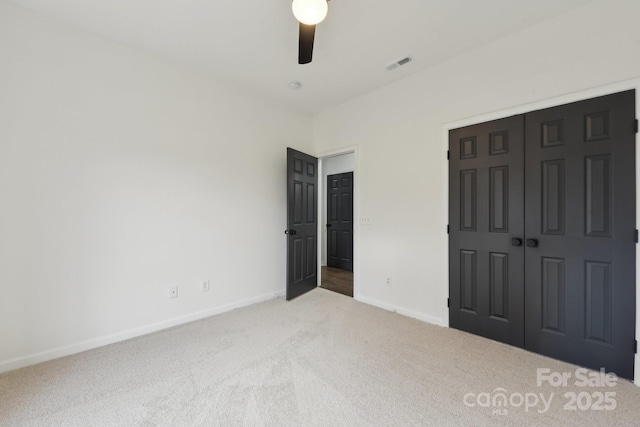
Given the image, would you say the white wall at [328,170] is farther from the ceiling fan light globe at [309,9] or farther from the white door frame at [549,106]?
the ceiling fan light globe at [309,9]

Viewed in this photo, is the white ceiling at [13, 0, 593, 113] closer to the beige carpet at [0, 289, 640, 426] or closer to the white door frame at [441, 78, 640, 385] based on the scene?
the white door frame at [441, 78, 640, 385]

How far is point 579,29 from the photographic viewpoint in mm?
1948

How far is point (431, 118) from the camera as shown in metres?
Answer: 2.77

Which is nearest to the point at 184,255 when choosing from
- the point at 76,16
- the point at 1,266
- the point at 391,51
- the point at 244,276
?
the point at 244,276

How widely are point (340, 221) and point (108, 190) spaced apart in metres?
3.92

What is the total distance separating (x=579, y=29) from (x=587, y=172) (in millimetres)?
1099

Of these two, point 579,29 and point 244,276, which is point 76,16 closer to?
point 244,276

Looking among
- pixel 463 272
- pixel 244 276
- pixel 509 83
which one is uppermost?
pixel 509 83

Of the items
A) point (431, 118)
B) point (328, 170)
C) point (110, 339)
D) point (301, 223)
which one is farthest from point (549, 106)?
point (110, 339)

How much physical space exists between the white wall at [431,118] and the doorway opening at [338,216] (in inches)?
58.6

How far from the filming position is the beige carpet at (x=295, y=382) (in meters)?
1.46

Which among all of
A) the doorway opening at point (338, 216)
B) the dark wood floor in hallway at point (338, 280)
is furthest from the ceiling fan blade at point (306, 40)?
the doorway opening at point (338, 216)

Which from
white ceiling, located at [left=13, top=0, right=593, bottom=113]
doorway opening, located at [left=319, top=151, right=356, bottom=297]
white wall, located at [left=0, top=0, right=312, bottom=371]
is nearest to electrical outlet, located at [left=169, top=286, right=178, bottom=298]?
white wall, located at [left=0, top=0, right=312, bottom=371]

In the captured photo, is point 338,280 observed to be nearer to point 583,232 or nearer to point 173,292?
point 173,292
